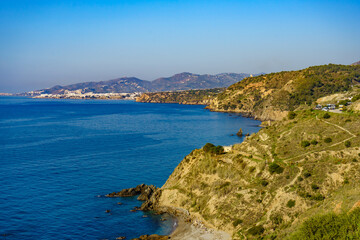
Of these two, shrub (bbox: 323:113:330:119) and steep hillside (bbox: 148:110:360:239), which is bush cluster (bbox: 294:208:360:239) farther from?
shrub (bbox: 323:113:330:119)

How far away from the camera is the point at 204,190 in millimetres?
48312

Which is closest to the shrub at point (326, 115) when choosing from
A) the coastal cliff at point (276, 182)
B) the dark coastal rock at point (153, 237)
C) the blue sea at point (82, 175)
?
the coastal cliff at point (276, 182)

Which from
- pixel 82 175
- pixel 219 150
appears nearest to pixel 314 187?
pixel 219 150

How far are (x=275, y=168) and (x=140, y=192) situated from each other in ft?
72.6

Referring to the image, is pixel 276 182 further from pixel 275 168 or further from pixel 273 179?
pixel 275 168

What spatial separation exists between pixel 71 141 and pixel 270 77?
134 m

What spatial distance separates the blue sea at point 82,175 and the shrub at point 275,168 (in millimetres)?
14763

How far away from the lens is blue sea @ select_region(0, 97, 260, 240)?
4303cm

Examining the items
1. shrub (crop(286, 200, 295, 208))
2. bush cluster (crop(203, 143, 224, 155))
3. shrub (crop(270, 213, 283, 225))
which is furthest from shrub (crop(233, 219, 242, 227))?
bush cluster (crop(203, 143, 224, 155))

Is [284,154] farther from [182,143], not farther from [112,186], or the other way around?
[182,143]

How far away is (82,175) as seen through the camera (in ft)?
208

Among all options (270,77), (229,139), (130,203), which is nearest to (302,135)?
(130,203)

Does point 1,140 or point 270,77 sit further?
point 270,77

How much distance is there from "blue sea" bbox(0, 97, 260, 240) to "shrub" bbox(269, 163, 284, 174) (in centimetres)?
1476
